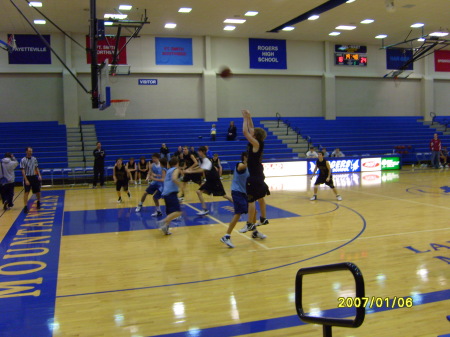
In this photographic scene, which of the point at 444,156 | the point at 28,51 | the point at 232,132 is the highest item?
the point at 28,51

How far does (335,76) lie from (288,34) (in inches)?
177

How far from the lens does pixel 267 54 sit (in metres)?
25.5

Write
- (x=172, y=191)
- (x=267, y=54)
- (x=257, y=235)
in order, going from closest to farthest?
(x=257, y=235) → (x=172, y=191) → (x=267, y=54)

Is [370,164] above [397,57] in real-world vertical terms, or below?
below

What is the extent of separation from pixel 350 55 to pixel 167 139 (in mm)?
12892

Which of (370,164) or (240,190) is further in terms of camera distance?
(370,164)

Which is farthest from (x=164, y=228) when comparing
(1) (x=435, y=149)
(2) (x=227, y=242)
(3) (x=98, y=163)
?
(1) (x=435, y=149)

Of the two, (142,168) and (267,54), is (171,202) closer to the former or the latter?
(142,168)

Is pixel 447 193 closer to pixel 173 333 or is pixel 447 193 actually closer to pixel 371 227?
pixel 371 227

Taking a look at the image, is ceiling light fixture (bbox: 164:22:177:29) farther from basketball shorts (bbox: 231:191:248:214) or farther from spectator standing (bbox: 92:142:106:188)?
basketball shorts (bbox: 231:191:248:214)

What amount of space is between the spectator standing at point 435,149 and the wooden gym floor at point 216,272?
10996 mm

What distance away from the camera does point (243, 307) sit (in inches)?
186

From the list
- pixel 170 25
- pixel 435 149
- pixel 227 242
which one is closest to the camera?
pixel 227 242

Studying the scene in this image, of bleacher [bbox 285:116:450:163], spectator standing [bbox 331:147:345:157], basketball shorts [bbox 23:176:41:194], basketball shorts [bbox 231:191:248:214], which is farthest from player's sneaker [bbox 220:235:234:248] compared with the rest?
bleacher [bbox 285:116:450:163]
